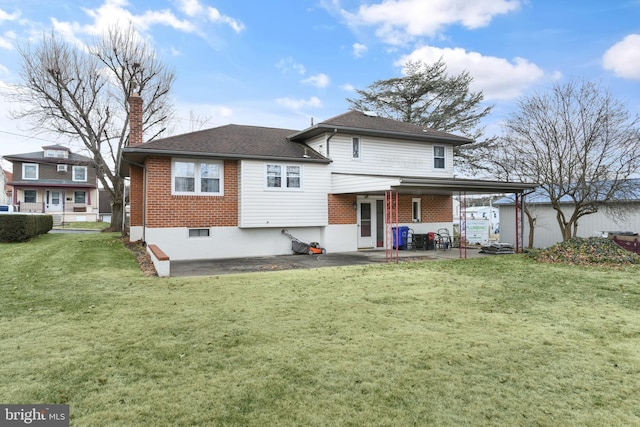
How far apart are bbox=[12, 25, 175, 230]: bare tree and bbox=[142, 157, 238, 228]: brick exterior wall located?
7.77 meters

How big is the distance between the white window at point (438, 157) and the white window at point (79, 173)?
34352mm

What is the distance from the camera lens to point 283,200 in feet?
46.8

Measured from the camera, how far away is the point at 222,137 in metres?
15.0

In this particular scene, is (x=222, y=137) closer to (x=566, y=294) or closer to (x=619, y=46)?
(x=566, y=294)

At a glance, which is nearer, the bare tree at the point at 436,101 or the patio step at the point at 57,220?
the bare tree at the point at 436,101

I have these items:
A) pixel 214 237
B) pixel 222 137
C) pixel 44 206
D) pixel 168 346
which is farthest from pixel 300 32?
pixel 44 206

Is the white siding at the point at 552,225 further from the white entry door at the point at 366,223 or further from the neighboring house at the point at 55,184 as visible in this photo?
the neighboring house at the point at 55,184

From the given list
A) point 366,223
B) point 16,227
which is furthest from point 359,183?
point 16,227

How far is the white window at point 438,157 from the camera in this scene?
17609mm

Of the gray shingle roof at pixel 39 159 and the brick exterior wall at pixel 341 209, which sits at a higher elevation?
the gray shingle roof at pixel 39 159

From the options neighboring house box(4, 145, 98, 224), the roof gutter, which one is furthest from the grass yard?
neighboring house box(4, 145, 98, 224)

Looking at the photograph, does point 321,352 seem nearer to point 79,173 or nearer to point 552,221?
point 552,221
